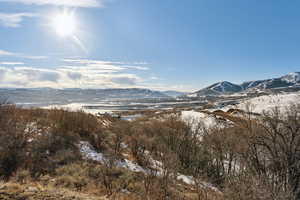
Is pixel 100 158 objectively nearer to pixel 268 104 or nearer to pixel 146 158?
pixel 146 158

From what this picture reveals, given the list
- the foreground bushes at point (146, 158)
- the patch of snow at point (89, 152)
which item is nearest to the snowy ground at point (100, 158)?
the patch of snow at point (89, 152)

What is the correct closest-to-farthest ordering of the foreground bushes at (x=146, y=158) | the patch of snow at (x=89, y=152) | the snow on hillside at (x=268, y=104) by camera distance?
the foreground bushes at (x=146, y=158) < the patch of snow at (x=89, y=152) < the snow on hillside at (x=268, y=104)

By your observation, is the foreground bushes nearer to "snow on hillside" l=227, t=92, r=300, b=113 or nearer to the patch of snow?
the patch of snow

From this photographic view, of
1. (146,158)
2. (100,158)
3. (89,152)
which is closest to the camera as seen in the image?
(100,158)

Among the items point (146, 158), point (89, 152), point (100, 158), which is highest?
point (89, 152)

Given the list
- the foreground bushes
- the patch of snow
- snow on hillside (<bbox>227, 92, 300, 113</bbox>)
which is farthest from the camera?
snow on hillside (<bbox>227, 92, 300, 113</bbox>)

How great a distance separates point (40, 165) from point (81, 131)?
5341mm

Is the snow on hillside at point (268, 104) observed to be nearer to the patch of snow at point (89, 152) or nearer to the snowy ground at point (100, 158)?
the snowy ground at point (100, 158)

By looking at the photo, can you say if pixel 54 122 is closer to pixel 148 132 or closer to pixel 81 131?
pixel 81 131

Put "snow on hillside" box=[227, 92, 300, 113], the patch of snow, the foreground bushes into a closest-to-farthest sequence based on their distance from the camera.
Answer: the foreground bushes < the patch of snow < "snow on hillside" box=[227, 92, 300, 113]

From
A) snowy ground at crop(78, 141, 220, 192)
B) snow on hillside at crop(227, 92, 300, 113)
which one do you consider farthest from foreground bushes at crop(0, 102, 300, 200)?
snow on hillside at crop(227, 92, 300, 113)

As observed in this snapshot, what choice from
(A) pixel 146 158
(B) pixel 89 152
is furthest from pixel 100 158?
(A) pixel 146 158

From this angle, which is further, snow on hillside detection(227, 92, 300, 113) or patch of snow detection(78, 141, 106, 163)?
snow on hillside detection(227, 92, 300, 113)

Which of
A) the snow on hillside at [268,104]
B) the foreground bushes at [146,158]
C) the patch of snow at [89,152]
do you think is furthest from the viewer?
the snow on hillside at [268,104]
